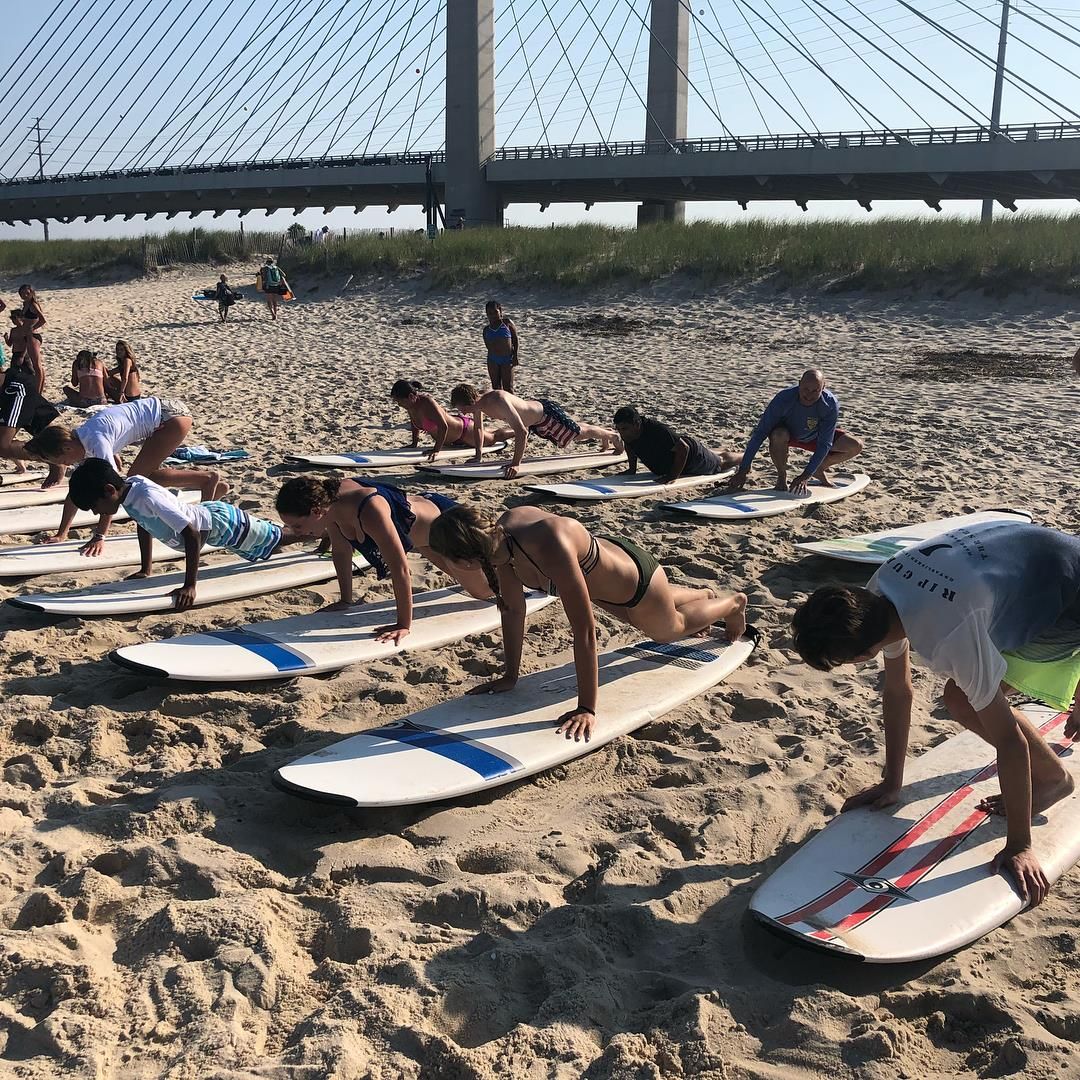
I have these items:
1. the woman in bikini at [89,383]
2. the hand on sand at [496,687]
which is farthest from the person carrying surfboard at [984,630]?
the woman in bikini at [89,383]

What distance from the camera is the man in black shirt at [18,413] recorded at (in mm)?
7508

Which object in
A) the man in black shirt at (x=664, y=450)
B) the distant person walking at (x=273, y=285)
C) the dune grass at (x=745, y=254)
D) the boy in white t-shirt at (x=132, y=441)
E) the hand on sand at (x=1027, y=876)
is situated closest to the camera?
the hand on sand at (x=1027, y=876)

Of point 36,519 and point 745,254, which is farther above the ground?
point 745,254

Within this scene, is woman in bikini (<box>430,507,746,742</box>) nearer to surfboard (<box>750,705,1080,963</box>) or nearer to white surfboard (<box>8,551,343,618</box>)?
surfboard (<box>750,705,1080,963</box>)

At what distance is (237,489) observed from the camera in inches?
295

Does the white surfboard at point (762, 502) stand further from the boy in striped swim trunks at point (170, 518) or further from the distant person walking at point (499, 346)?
the distant person walking at point (499, 346)

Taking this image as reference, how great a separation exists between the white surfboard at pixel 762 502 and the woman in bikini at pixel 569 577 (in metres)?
2.51

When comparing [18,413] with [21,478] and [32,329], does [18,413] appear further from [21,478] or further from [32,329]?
[32,329]

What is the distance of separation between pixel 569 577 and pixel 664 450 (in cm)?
437

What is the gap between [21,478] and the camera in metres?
7.93

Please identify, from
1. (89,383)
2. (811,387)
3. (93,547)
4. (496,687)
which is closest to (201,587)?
(93,547)

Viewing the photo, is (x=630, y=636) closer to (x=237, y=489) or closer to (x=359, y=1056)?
(x=359, y=1056)

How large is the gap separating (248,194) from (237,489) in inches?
1556

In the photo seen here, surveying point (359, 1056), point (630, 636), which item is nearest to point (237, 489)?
point (630, 636)
